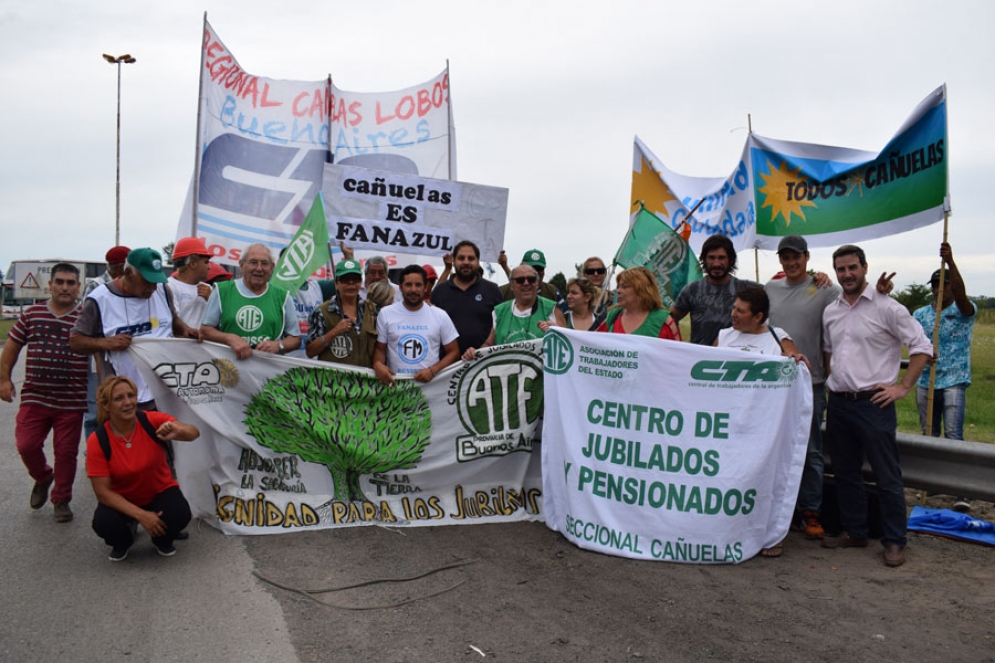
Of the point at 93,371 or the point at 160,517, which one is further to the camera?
the point at 93,371

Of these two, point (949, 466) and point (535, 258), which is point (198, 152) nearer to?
point (535, 258)

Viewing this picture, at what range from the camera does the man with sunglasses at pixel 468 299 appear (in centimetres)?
645

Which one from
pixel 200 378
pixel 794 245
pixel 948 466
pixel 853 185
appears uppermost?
pixel 853 185

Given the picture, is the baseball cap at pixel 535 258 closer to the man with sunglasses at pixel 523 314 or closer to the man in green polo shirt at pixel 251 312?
the man with sunglasses at pixel 523 314

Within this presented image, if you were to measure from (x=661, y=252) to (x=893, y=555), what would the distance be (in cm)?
323

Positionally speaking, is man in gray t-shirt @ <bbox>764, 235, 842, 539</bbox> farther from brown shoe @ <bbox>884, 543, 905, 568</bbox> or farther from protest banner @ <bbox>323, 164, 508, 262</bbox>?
protest banner @ <bbox>323, 164, 508, 262</bbox>

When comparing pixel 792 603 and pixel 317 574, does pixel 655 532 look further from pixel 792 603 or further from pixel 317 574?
pixel 317 574

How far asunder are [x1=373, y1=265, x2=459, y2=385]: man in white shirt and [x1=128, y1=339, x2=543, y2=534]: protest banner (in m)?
0.12

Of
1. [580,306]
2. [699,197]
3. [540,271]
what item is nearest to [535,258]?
[540,271]

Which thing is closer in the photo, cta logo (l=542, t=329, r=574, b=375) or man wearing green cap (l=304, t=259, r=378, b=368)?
cta logo (l=542, t=329, r=574, b=375)

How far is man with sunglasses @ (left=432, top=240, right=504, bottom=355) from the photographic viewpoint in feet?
21.2

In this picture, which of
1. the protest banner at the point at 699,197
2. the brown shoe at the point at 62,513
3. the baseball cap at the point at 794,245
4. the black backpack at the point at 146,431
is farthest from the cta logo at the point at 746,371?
the brown shoe at the point at 62,513

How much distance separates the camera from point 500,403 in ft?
19.4

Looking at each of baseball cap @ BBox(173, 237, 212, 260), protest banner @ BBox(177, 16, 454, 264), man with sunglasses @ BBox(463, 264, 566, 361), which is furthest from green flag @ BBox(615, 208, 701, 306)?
protest banner @ BBox(177, 16, 454, 264)
